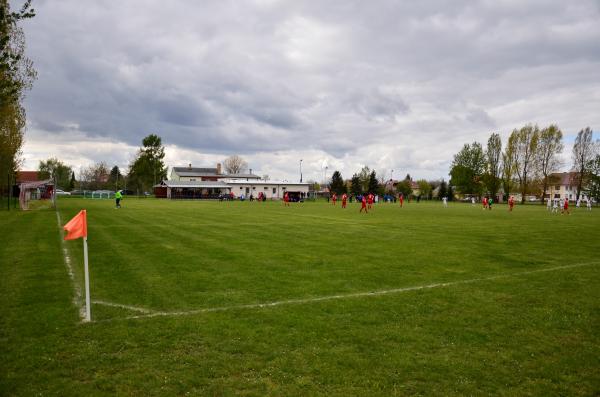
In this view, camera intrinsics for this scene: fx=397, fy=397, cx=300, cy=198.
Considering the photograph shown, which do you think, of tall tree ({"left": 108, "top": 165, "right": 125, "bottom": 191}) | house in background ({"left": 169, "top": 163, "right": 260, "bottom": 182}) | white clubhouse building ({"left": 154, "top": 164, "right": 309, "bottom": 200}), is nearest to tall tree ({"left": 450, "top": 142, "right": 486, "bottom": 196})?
white clubhouse building ({"left": 154, "top": 164, "right": 309, "bottom": 200})

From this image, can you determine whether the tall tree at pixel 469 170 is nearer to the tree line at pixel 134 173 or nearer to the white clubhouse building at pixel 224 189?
the white clubhouse building at pixel 224 189

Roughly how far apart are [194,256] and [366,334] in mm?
7541

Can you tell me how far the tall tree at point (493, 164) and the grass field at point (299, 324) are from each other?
8720cm

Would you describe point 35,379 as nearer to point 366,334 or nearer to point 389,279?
point 366,334

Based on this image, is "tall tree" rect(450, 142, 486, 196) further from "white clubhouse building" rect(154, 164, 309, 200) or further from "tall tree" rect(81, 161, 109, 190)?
"tall tree" rect(81, 161, 109, 190)

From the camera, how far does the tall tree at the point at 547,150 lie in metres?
81.2

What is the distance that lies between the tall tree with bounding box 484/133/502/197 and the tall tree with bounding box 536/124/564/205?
9.88 metres

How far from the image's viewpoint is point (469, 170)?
336ft

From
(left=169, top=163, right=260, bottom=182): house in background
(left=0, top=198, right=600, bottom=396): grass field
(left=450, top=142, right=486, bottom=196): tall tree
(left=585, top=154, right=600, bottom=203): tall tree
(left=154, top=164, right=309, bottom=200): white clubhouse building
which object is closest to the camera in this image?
(left=0, top=198, right=600, bottom=396): grass field

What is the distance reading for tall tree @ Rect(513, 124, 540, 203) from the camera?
8294 centimetres

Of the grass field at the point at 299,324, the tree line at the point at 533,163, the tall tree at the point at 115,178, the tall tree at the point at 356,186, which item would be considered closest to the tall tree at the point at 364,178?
the tall tree at the point at 356,186

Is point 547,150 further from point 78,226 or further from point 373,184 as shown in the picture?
point 78,226

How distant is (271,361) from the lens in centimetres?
509

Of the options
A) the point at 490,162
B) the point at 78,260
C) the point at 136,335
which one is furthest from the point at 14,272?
the point at 490,162
